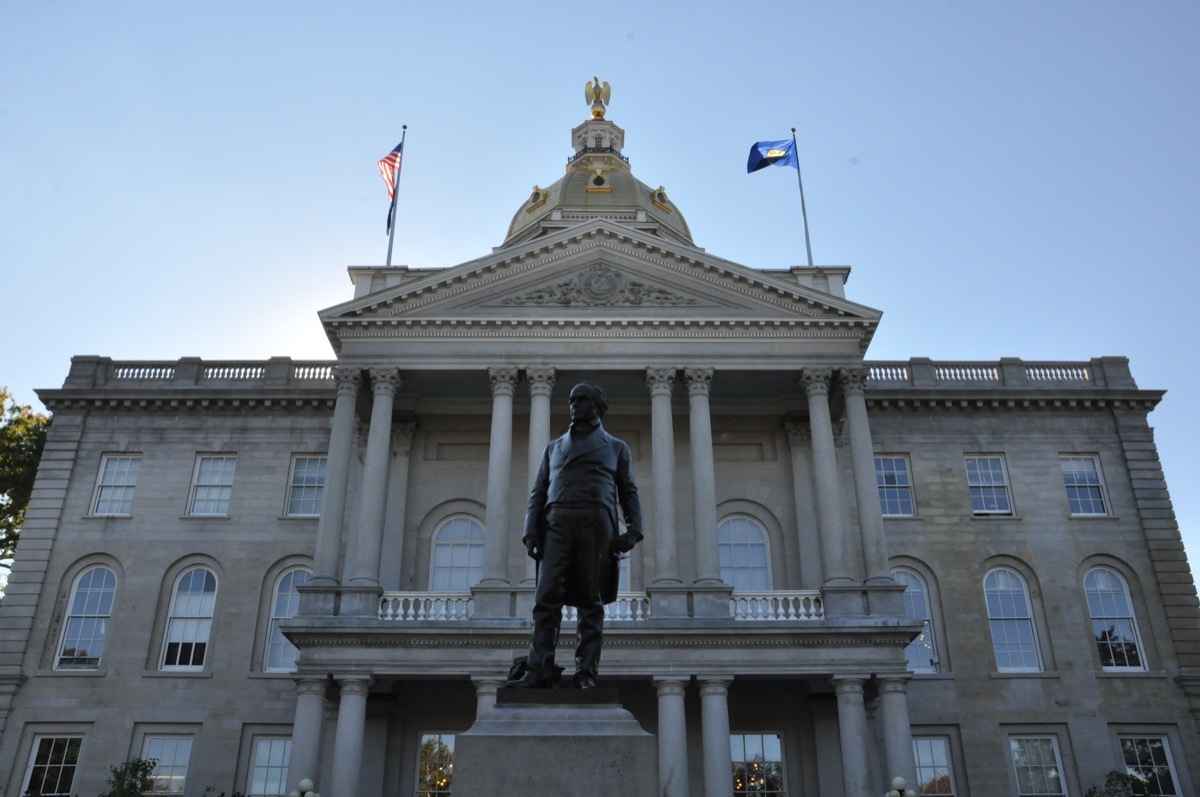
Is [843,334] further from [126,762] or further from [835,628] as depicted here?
[126,762]

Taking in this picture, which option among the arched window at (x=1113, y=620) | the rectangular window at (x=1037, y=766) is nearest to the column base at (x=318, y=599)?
the rectangular window at (x=1037, y=766)

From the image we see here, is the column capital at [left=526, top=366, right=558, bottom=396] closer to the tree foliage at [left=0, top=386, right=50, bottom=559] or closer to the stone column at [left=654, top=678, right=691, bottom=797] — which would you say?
the stone column at [left=654, top=678, right=691, bottom=797]

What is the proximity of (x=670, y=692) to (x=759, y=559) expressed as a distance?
7.06m

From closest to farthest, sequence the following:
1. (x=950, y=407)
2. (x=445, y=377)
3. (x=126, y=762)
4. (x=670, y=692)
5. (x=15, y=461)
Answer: (x=670, y=692), (x=126, y=762), (x=445, y=377), (x=950, y=407), (x=15, y=461)

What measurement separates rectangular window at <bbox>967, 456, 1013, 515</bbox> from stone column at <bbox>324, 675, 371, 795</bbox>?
1909cm

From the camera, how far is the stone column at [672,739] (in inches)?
913

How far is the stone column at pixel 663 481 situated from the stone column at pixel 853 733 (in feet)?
15.4

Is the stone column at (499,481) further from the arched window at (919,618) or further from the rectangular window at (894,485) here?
the rectangular window at (894,485)

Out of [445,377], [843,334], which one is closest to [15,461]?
[445,377]

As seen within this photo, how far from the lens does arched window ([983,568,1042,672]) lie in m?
30.3

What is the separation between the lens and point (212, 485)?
107ft

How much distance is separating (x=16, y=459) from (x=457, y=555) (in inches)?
684

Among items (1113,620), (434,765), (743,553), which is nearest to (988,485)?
(1113,620)

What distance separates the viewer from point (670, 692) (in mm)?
24719
